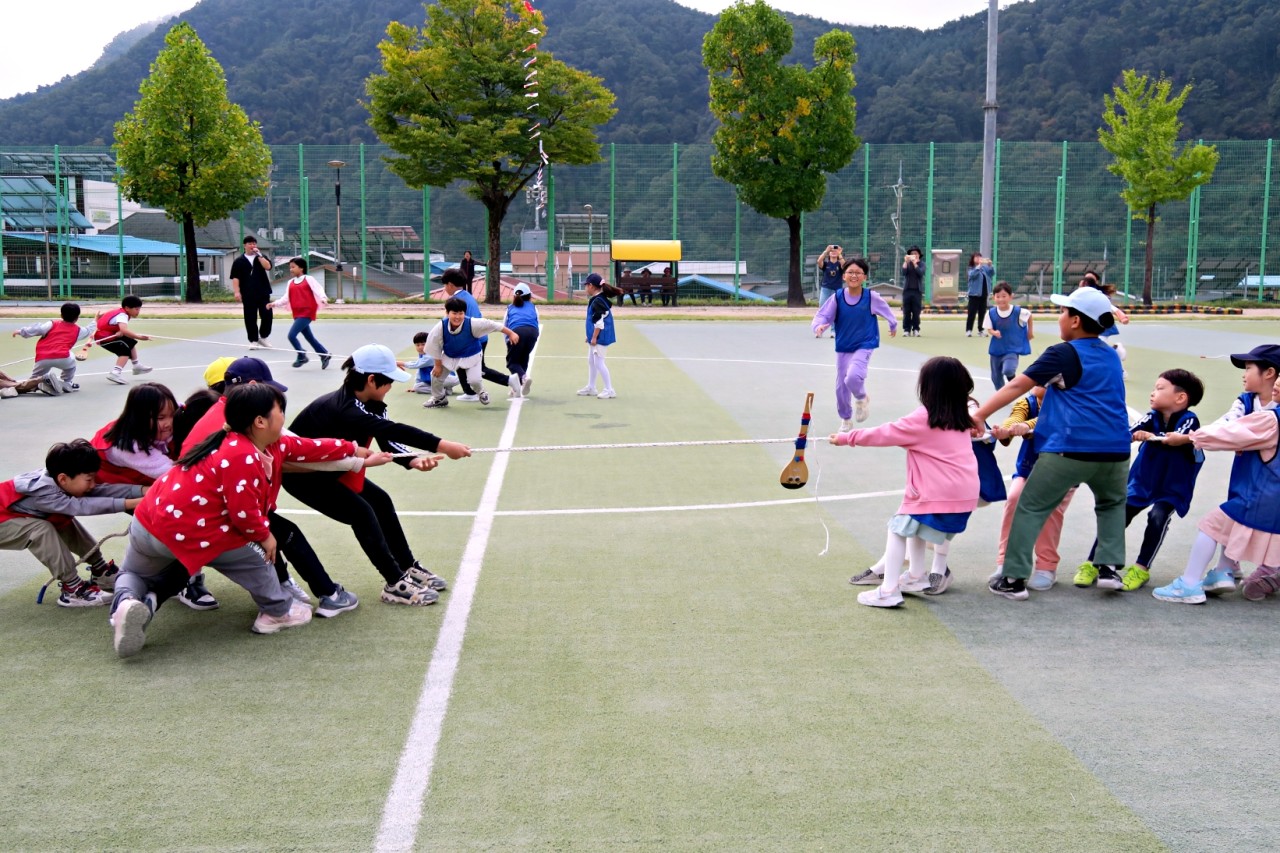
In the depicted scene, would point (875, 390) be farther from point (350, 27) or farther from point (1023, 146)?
point (350, 27)

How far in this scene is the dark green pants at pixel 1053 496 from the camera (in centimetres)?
693

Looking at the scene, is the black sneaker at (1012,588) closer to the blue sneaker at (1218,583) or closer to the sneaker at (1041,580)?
the sneaker at (1041,580)

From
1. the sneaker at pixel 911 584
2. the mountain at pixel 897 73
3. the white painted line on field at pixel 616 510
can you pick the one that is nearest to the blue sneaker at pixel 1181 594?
the sneaker at pixel 911 584

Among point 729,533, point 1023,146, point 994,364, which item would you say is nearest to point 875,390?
point 994,364

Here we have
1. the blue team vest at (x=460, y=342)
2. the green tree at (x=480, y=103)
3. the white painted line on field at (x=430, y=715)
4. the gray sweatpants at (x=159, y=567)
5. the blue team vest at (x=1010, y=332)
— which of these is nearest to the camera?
the white painted line on field at (x=430, y=715)

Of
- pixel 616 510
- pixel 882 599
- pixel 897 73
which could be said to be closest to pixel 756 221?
pixel 897 73

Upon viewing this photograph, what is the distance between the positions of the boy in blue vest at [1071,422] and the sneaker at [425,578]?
3.29 meters

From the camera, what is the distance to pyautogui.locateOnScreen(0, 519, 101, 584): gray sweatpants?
6.62 m

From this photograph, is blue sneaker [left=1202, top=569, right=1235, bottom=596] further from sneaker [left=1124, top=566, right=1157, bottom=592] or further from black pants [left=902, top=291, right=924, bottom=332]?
black pants [left=902, top=291, right=924, bottom=332]

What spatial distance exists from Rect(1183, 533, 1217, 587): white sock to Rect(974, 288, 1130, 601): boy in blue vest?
54 cm

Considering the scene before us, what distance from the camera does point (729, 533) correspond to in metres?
8.70

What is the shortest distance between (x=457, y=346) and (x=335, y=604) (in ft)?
28.2

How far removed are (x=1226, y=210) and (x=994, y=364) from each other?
1424 inches

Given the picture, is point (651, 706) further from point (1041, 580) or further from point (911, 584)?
point (1041, 580)
